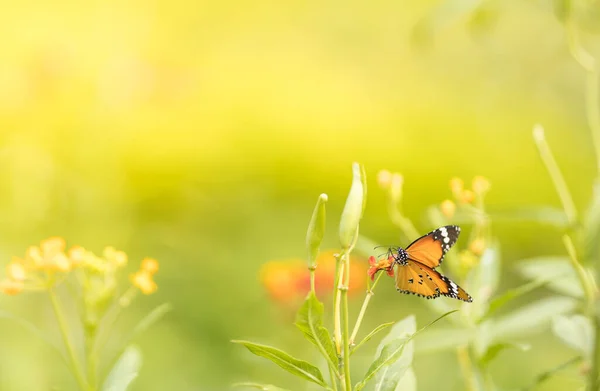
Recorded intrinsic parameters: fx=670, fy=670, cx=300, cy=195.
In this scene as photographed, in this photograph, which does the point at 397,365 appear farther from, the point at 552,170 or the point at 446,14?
the point at 446,14

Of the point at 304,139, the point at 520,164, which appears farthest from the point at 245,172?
the point at 520,164

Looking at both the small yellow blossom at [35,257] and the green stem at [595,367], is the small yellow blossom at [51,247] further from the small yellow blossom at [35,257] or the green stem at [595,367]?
the green stem at [595,367]

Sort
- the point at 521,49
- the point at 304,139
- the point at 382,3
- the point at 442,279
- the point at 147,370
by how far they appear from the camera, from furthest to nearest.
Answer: the point at 382,3 < the point at 521,49 < the point at 304,139 < the point at 147,370 < the point at 442,279

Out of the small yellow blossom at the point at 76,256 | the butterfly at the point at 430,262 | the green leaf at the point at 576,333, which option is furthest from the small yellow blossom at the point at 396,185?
the small yellow blossom at the point at 76,256

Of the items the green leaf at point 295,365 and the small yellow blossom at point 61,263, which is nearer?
the green leaf at point 295,365

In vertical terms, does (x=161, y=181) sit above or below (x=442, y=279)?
above

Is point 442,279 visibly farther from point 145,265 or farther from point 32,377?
point 32,377

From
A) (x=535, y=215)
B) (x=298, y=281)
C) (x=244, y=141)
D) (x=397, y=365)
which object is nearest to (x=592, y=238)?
(x=535, y=215)
